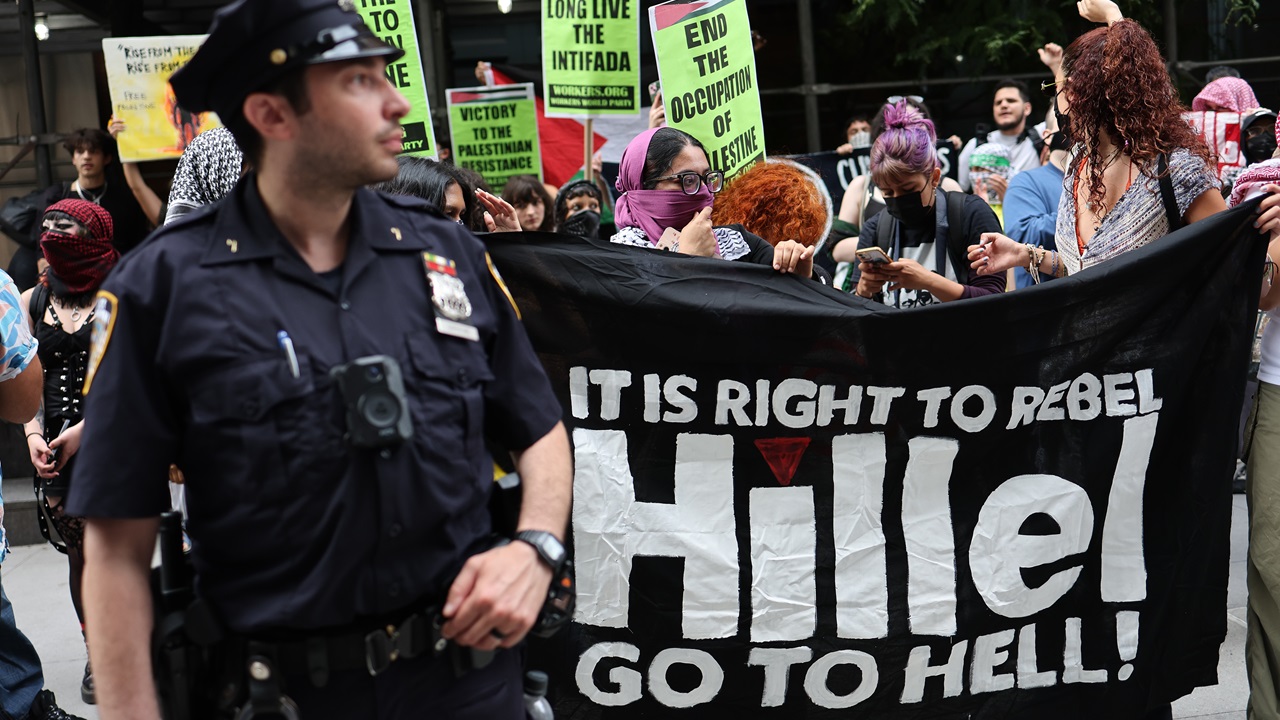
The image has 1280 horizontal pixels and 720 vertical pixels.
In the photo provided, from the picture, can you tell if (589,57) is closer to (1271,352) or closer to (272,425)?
(1271,352)

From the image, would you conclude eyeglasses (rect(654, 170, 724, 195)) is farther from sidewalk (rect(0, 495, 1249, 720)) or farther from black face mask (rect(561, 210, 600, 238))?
black face mask (rect(561, 210, 600, 238))

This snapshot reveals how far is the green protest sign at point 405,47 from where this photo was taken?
5.87 meters

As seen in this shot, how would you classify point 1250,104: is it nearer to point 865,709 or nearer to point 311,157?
point 865,709

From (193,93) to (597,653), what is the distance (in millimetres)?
2073

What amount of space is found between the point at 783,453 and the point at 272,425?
1946 mm

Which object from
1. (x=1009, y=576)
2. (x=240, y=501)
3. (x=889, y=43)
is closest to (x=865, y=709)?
(x=1009, y=576)

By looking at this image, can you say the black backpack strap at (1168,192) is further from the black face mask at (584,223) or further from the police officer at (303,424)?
the black face mask at (584,223)

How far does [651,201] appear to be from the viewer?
4.20 meters

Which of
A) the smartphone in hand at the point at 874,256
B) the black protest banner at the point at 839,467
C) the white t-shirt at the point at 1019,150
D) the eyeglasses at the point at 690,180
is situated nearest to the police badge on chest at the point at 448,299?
the black protest banner at the point at 839,467

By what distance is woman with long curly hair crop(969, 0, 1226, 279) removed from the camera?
3695mm

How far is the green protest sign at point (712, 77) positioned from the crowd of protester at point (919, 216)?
1275mm

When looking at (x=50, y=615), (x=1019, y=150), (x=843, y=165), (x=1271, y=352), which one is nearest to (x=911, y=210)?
(x=1271, y=352)

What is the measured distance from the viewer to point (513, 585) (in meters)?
2.01

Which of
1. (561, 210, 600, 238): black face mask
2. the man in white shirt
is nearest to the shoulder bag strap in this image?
(561, 210, 600, 238): black face mask
